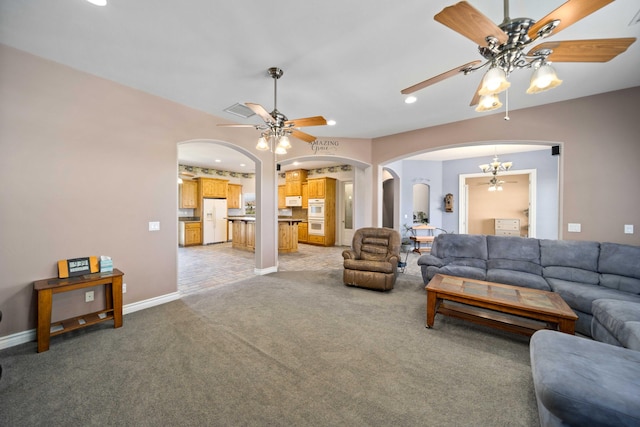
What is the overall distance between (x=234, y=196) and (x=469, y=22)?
32.8ft

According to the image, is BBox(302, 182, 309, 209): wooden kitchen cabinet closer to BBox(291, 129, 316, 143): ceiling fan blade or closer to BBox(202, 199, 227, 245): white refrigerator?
BBox(202, 199, 227, 245): white refrigerator

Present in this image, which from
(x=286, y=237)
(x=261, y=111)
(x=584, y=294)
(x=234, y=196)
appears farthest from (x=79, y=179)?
(x=234, y=196)

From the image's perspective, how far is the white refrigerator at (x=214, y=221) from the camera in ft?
29.8

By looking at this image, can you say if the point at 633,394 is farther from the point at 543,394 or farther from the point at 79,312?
the point at 79,312

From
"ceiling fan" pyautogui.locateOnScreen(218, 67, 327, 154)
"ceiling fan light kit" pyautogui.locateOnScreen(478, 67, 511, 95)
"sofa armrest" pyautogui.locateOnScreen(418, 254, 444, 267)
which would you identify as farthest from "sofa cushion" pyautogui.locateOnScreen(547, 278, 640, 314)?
"ceiling fan" pyautogui.locateOnScreen(218, 67, 327, 154)

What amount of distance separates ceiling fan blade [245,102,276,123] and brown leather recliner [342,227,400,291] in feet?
8.71

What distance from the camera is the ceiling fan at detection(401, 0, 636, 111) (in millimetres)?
1328

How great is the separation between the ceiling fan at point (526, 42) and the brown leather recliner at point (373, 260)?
283 centimetres

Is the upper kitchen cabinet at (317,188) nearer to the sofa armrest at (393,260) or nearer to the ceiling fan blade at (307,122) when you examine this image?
the sofa armrest at (393,260)

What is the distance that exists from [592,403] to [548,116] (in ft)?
13.7

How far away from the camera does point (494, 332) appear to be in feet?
8.95

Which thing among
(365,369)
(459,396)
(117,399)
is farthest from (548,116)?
(117,399)

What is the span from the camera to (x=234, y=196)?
1029 cm

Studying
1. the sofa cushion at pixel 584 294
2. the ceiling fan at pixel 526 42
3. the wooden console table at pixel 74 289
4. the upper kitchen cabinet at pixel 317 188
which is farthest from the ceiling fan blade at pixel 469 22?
the upper kitchen cabinet at pixel 317 188
